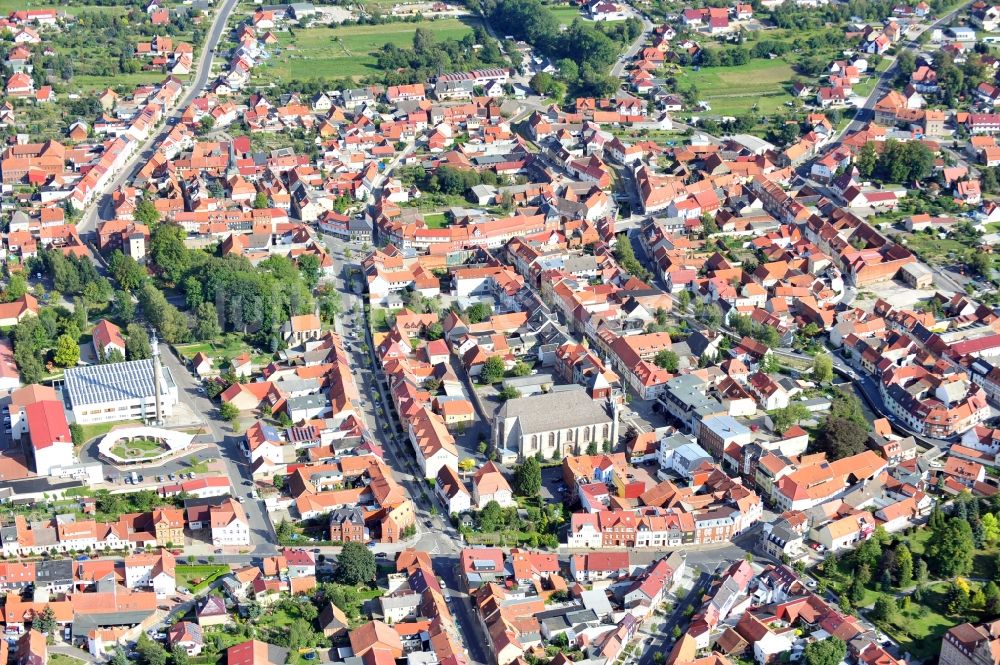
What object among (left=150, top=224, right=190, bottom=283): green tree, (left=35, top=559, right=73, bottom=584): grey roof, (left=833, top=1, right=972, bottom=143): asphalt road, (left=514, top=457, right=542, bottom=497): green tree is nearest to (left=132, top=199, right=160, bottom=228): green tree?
(left=150, top=224, right=190, bottom=283): green tree

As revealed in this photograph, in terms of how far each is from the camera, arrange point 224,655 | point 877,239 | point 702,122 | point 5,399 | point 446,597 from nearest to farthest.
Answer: point 224,655, point 446,597, point 5,399, point 877,239, point 702,122

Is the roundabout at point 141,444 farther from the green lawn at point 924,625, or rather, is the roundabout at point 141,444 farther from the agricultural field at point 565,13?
the agricultural field at point 565,13

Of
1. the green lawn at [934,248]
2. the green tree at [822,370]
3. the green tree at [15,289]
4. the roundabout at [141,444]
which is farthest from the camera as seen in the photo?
the green lawn at [934,248]

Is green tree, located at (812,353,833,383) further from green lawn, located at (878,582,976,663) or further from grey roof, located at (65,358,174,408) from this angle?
grey roof, located at (65,358,174,408)

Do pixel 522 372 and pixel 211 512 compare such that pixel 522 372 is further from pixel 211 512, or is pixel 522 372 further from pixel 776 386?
pixel 211 512

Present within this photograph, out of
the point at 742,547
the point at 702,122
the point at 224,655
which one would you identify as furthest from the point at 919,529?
the point at 702,122

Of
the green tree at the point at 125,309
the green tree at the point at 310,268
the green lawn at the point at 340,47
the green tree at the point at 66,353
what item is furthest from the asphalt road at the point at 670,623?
the green lawn at the point at 340,47

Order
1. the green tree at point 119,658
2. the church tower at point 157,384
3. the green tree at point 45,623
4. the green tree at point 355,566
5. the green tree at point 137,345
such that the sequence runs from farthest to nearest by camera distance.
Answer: the green tree at point 137,345, the church tower at point 157,384, the green tree at point 355,566, the green tree at point 45,623, the green tree at point 119,658
